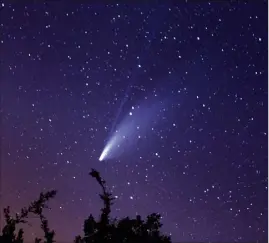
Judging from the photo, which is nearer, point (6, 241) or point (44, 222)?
point (6, 241)

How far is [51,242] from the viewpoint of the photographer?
379 inches

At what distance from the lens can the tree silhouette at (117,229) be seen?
993 centimetres

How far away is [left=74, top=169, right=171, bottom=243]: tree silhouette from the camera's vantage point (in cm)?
993

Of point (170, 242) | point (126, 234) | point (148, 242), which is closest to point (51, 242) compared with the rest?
point (126, 234)

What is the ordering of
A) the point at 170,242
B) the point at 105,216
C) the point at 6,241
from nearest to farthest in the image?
the point at 6,241 → the point at 105,216 → the point at 170,242

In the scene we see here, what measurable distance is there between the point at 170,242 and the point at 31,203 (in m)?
4.11

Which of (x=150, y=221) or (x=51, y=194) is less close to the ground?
(x=51, y=194)

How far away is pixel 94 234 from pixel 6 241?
91.5 inches

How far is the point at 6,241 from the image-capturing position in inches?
343

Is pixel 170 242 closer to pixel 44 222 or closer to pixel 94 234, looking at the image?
pixel 94 234

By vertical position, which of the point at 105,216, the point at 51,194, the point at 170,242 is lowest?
the point at 170,242

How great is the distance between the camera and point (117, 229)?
399 inches

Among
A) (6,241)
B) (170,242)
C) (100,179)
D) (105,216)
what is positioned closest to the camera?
(6,241)

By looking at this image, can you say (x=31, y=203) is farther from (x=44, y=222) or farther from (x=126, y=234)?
(x=126, y=234)
